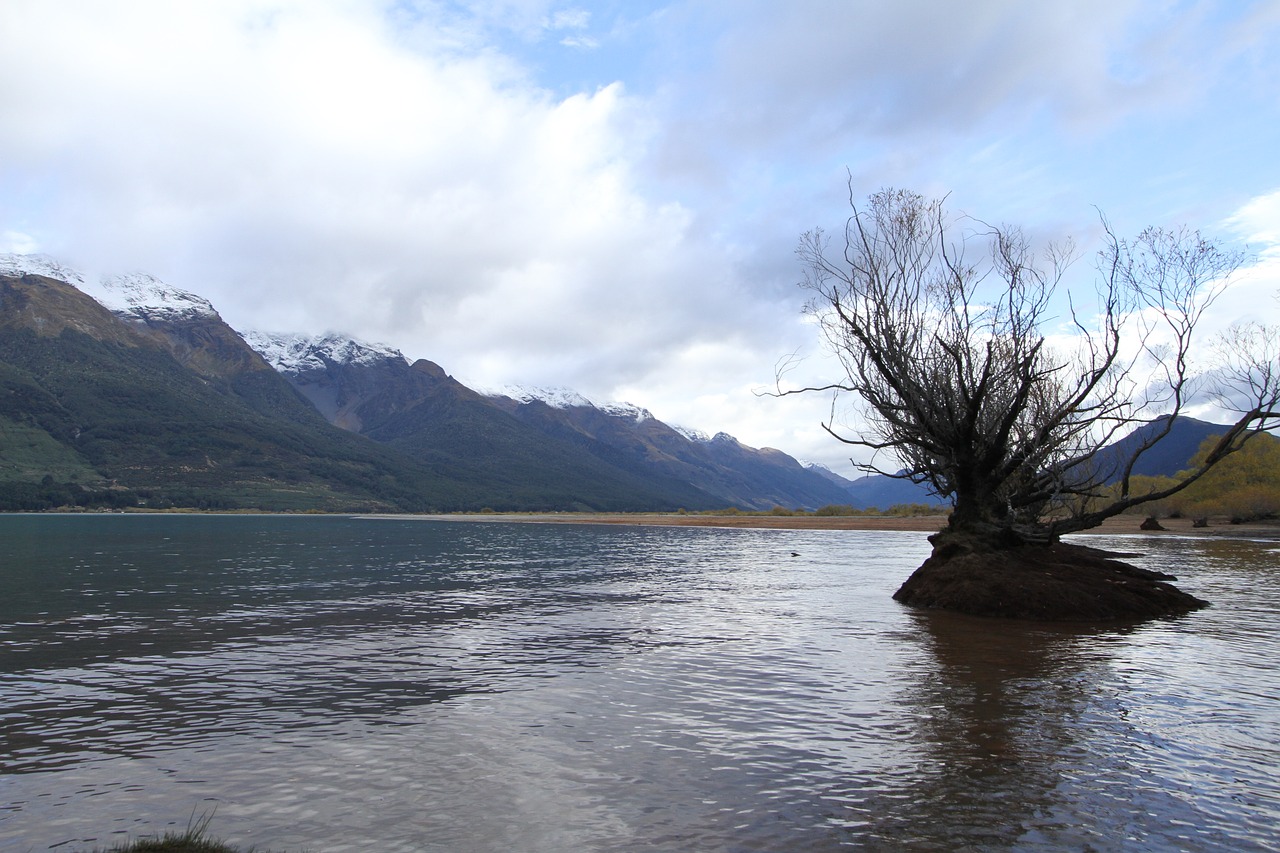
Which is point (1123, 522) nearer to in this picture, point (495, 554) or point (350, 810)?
point (495, 554)

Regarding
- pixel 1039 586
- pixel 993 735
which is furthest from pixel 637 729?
pixel 1039 586

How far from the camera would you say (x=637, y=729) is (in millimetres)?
10820

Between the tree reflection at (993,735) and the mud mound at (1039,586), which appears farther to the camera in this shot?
the mud mound at (1039,586)

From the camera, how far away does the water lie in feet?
24.2

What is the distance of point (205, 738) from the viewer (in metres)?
10.5

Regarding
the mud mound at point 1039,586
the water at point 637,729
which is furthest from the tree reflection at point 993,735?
the mud mound at point 1039,586

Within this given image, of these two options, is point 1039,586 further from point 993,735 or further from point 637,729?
point 637,729

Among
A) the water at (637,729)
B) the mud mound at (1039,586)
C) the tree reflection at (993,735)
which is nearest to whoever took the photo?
the tree reflection at (993,735)

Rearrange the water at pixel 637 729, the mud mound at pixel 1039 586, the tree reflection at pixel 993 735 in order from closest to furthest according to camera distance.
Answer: the tree reflection at pixel 993 735, the water at pixel 637 729, the mud mound at pixel 1039 586

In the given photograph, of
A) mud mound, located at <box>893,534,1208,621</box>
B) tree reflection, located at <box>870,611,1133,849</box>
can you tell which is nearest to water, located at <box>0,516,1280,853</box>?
tree reflection, located at <box>870,611,1133,849</box>

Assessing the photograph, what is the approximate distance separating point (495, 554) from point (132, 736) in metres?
44.9

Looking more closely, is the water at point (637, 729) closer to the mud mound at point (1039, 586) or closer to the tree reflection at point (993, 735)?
the tree reflection at point (993, 735)

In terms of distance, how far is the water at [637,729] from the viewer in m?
7.38

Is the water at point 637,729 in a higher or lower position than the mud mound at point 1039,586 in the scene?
lower
